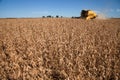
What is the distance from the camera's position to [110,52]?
5.93 meters

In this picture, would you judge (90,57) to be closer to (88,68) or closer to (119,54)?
(88,68)

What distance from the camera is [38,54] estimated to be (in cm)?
587

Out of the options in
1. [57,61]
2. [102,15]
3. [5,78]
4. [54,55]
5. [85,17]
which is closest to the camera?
[5,78]

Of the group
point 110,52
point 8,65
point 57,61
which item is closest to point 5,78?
point 8,65

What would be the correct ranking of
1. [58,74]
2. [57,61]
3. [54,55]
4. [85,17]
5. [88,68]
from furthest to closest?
[85,17] → [54,55] → [57,61] → [88,68] → [58,74]

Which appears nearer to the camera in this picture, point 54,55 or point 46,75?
point 46,75

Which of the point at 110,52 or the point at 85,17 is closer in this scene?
the point at 110,52

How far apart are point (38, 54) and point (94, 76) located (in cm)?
231

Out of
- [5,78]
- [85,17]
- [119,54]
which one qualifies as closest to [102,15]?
[85,17]

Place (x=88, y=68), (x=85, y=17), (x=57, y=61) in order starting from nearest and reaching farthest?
(x=88, y=68), (x=57, y=61), (x=85, y=17)

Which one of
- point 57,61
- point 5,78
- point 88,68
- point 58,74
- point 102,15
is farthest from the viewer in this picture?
point 102,15

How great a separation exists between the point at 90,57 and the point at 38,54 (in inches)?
67.5

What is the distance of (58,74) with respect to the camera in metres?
4.45

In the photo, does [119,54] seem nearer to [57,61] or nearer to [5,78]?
[57,61]
